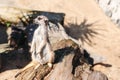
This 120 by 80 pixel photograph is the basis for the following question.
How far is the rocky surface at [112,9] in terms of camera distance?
56.2 ft

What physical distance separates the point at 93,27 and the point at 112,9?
4.84 ft

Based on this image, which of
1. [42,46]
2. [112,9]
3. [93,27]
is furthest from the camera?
[112,9]

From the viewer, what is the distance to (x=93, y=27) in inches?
656

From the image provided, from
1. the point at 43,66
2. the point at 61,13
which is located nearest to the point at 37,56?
the point at 43,66

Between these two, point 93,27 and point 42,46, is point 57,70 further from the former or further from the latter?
point 93,27

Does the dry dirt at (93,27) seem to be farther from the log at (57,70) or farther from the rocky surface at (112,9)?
the log at (57,70)

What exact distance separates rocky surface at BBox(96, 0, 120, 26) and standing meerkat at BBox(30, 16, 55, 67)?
5.76 metres

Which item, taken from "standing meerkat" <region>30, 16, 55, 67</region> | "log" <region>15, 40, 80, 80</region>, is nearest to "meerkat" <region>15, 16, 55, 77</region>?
"standing meerkat" <region>30, 16, 55, 67</region>

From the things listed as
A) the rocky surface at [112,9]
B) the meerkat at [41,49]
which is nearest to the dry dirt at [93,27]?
the rocky surface at [112,9]

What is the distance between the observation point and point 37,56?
12.4 metres

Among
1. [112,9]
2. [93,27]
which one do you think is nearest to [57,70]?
[93,27]

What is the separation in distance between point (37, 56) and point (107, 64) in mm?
3309

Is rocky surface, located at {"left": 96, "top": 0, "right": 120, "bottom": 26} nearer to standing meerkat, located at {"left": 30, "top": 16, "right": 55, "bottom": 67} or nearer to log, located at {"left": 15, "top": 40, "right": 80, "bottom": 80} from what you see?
log, located at {"left": 15, "top": 40, "right": 80, "bottom": 80}

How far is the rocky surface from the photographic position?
56.2 ft
